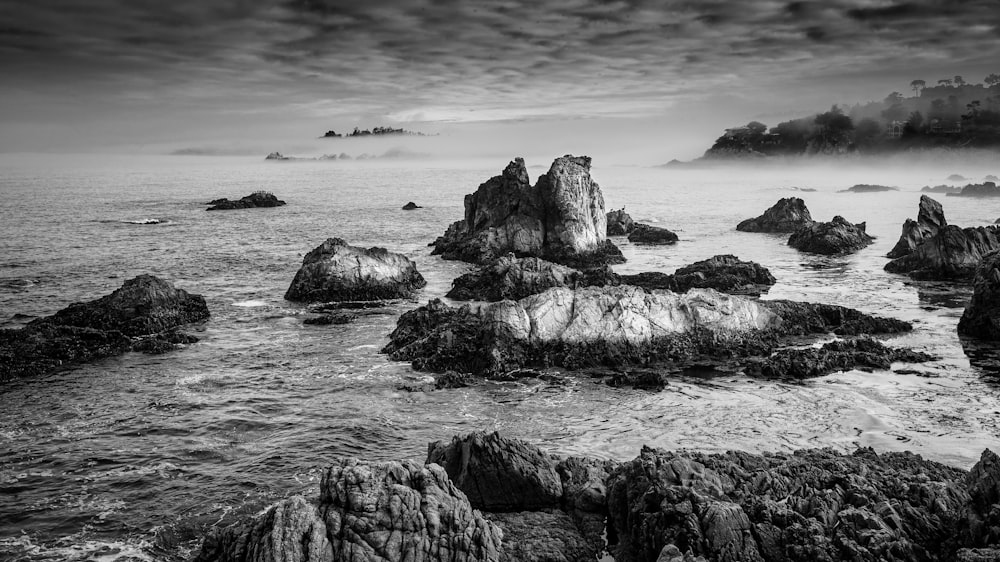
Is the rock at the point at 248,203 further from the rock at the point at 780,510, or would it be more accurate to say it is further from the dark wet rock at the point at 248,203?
the rock at the point at 780,510

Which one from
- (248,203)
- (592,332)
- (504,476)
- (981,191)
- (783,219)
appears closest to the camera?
(504,476)

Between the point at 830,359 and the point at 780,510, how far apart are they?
63.0ft

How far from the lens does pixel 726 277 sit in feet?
165

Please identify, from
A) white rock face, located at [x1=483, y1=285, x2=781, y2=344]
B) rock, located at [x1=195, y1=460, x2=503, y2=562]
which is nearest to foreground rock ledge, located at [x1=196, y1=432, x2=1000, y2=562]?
rock, located at [x1=195, y1=460, x2=503, y2=562]

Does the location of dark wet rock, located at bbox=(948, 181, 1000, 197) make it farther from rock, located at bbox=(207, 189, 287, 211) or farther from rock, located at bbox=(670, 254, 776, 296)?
rock, located at bbox=(207, 189, 287, 211)

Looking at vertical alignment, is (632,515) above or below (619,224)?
below

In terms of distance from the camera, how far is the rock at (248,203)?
110m

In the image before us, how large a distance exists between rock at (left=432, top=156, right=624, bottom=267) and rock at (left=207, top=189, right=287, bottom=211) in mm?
55423

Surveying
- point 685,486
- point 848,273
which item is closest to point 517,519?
point 685,486

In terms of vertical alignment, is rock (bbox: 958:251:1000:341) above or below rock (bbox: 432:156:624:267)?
below

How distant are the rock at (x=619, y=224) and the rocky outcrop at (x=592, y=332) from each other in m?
44.8

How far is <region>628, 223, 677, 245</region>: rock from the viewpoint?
76438mm

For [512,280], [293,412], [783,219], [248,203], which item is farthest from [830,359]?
[248,203]

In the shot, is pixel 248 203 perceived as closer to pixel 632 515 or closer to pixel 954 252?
pixel 954 252
